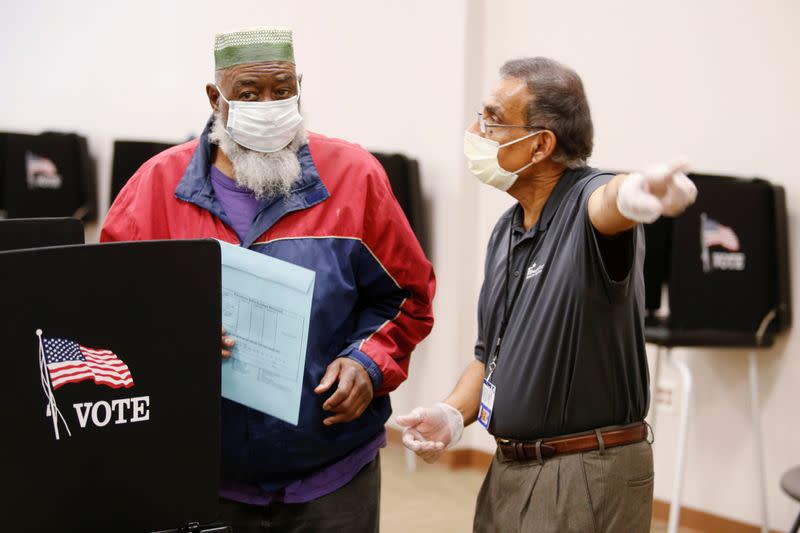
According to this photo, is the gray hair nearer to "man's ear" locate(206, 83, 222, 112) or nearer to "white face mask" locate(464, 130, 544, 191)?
"white face mask" locate(464, 130, 544, 191)

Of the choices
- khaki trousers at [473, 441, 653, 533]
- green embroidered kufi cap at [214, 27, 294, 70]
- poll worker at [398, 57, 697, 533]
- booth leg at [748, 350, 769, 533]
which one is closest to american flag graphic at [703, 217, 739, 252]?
booth leg at [748, 350, 769, 533]

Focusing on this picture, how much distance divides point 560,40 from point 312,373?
9.80 ft

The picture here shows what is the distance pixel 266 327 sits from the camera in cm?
176

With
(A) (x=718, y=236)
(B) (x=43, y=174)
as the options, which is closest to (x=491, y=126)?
(A) (x=718, y=236)

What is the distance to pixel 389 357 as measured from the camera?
2.03m

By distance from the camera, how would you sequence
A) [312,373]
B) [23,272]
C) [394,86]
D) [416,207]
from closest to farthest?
[23,272], [312,373], [416,207], [394,86]

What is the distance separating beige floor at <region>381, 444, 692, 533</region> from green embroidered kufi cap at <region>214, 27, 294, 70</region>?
Result: 272cm

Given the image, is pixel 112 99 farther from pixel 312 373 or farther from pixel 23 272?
pixel 23 272

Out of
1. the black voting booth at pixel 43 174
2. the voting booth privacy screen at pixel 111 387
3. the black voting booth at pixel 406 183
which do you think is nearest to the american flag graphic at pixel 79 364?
the voting booth privacy screen at pixel 111 387

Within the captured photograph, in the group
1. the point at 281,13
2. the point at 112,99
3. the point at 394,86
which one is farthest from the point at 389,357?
the point at 112,99

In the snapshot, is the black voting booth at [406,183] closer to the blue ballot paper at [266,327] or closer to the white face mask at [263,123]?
the white face mask at [263,123]

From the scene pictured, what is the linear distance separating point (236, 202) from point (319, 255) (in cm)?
22

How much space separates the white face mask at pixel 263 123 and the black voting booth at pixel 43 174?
5393 millimetres

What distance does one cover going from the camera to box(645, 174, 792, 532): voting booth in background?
3.70 m
